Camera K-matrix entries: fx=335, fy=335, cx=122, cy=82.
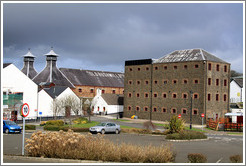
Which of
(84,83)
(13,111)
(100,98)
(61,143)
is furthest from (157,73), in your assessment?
(61,143)

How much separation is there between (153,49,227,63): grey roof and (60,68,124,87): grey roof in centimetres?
3383

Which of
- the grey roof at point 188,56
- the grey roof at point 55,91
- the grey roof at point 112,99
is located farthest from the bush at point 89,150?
the grey roof at point 112,99

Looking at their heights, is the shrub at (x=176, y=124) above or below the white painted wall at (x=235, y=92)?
below

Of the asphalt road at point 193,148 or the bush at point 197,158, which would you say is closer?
the bush at point 197,158

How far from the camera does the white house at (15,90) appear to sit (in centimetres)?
5726

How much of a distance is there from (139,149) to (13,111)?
47.4 metres

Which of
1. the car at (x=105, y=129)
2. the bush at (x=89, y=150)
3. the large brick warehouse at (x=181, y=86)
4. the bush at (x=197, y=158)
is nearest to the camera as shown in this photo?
the bush at (x=197, y=158)

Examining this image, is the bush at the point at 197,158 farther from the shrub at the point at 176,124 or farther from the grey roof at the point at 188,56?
the grey roof at the point at 188,56

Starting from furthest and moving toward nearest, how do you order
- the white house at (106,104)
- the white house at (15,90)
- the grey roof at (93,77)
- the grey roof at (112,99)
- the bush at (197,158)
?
the grey roof at (93,77) → the grey roof at (112,99) → the white house at (106,104) → the white house at (15,90) → the bush at (197,158)

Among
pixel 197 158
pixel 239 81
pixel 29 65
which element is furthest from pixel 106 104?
pixel 197 158

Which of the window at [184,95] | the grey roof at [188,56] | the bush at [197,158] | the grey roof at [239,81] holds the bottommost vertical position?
the bush at [197,158]

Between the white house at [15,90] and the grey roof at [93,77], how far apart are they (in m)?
28.2

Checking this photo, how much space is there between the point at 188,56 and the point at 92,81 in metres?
41.1

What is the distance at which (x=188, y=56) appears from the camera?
61.9 m
